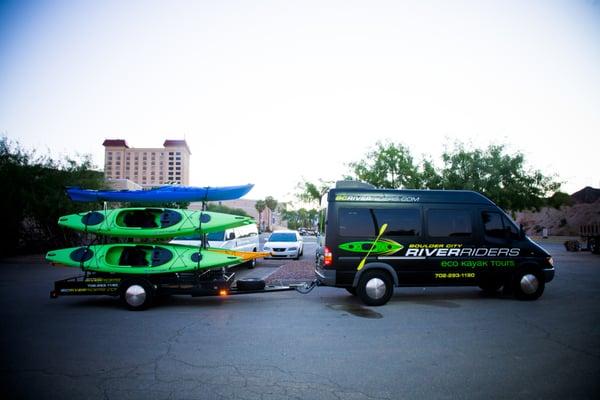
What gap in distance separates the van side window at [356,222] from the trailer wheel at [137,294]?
443 cm

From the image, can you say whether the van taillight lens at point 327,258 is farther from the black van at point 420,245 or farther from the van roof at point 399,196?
the van roof at point 399,196

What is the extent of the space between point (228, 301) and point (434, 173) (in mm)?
16940

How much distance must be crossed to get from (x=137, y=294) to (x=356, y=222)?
5.09m

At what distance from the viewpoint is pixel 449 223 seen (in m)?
8.84

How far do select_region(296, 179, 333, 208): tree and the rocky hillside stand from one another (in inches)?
2139

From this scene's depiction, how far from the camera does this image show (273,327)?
649cm

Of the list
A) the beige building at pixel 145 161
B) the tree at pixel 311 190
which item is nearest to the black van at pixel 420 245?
the tree at pixel 311 190

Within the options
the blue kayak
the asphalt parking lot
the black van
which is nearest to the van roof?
the black van

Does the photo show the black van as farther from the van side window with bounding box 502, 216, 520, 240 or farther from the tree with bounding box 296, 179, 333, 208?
the tree with bounding box 296, 179, 333, 208

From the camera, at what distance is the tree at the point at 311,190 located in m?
27.2

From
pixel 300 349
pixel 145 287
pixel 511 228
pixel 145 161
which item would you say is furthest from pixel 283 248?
pixel 145 161

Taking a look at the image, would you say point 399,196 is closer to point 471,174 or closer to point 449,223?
point 449,223

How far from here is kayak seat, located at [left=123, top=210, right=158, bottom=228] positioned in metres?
8.55

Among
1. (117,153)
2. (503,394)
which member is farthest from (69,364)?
(117,153)
